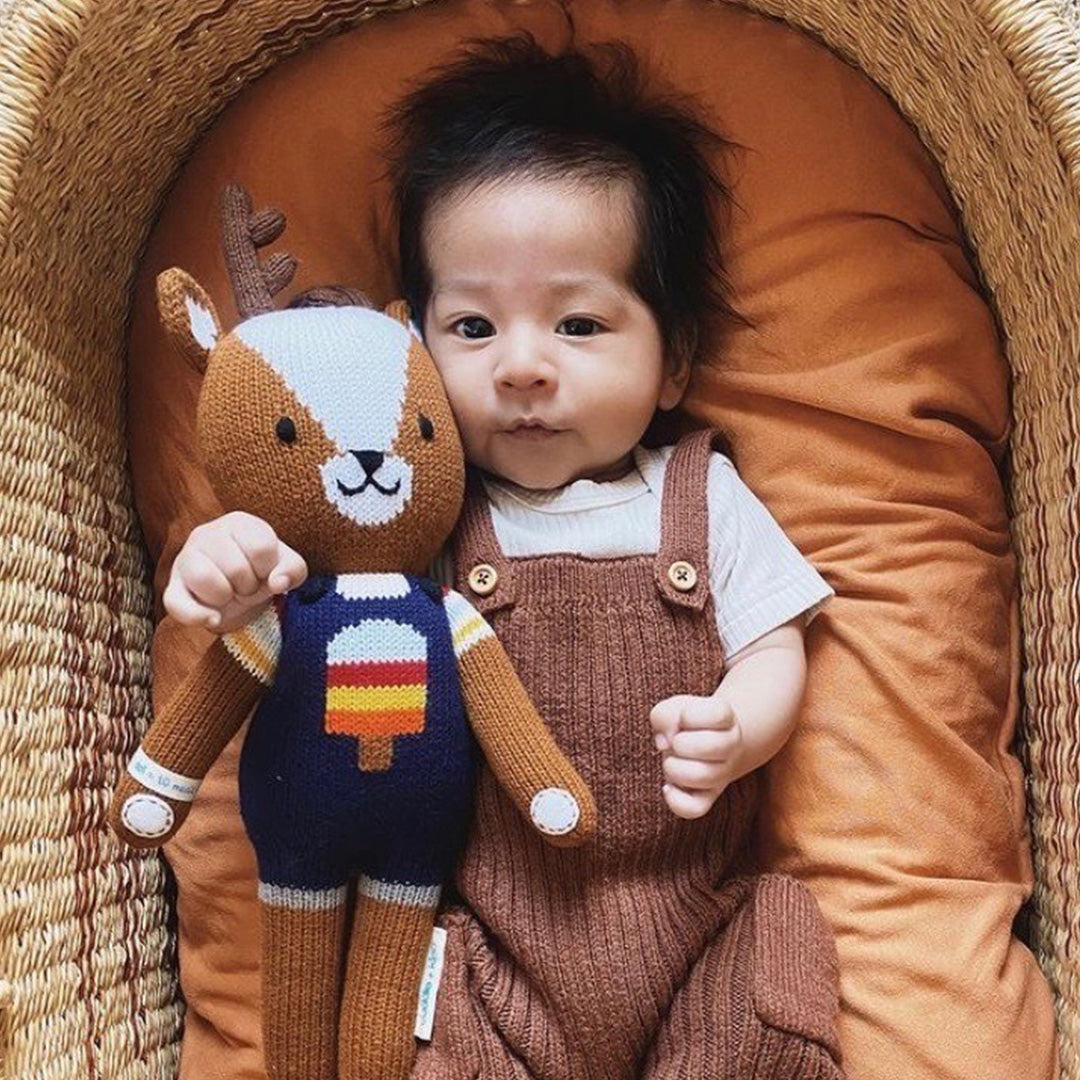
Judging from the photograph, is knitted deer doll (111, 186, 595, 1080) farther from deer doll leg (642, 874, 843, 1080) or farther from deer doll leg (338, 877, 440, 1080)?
deer doll leg (642, 874, 843, 1080)

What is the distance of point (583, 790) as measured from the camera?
1.05 m

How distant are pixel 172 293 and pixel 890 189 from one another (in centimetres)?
59

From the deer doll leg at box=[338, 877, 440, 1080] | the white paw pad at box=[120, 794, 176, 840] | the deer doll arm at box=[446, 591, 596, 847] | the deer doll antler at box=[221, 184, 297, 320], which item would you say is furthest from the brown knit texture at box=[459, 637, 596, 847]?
the deer doll antler at box=[221, 184, 297, 320]

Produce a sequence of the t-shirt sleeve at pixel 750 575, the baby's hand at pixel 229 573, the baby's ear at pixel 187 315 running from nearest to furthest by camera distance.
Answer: the baby's hand at pixel 229 573 < the baby's ear at pixel 187 315 < the t-shirt sleeve at pixel 750 575

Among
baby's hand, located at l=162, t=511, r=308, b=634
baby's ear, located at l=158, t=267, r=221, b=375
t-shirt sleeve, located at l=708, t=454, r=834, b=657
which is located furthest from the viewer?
t-shirt sleeve, located at l=708, t=454, r=834, b=657

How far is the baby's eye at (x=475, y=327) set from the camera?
47.1 inches

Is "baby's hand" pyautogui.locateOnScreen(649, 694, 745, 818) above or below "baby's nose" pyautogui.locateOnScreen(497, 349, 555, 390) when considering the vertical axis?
below

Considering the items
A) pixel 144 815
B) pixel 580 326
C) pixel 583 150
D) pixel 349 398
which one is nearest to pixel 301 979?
pixel 144 815

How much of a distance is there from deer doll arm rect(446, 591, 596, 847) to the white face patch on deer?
0.35 ft

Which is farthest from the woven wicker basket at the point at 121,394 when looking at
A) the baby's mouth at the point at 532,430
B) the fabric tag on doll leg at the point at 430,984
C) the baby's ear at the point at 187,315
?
the baby's mouth at the point at 532,430

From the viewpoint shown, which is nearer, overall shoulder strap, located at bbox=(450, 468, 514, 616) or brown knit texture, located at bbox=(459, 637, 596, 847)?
brown knit texture, located at bbox=(459, 637, 596, 847)

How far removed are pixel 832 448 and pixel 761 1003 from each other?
45cm

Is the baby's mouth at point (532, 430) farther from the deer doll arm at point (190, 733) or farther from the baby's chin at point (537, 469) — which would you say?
the deer doll arm at point (190, 733)

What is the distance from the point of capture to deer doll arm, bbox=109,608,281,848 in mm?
1023
